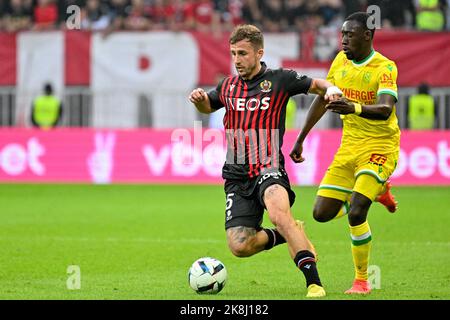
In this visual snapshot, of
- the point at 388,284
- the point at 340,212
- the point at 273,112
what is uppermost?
the point at 273,112

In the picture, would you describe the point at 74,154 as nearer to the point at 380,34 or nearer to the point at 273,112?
the point at 380,34

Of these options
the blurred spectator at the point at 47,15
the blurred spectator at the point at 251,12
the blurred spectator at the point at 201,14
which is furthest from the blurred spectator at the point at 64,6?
the blurred spectator at the point at 251,12

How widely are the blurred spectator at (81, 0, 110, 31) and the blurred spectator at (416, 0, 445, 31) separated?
24.5 ft

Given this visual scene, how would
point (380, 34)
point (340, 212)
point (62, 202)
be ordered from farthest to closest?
point (380, 34), point (62, 202), point (340, 212)

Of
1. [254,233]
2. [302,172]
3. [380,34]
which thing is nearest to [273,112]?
[254,233]

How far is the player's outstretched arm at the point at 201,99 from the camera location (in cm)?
949

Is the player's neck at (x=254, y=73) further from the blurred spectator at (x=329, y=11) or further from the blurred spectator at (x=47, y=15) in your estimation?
the blurred spectator at (x=47, y=15)

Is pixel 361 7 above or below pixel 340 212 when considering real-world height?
above

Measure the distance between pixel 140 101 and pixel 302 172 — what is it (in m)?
4.36

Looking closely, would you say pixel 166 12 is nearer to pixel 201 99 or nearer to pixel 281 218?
pixel 201 99

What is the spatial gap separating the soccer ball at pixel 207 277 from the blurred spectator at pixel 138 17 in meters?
15.7

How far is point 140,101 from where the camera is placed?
2381 centimetres

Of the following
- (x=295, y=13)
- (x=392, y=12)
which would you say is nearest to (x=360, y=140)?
(x=392, y=12)
